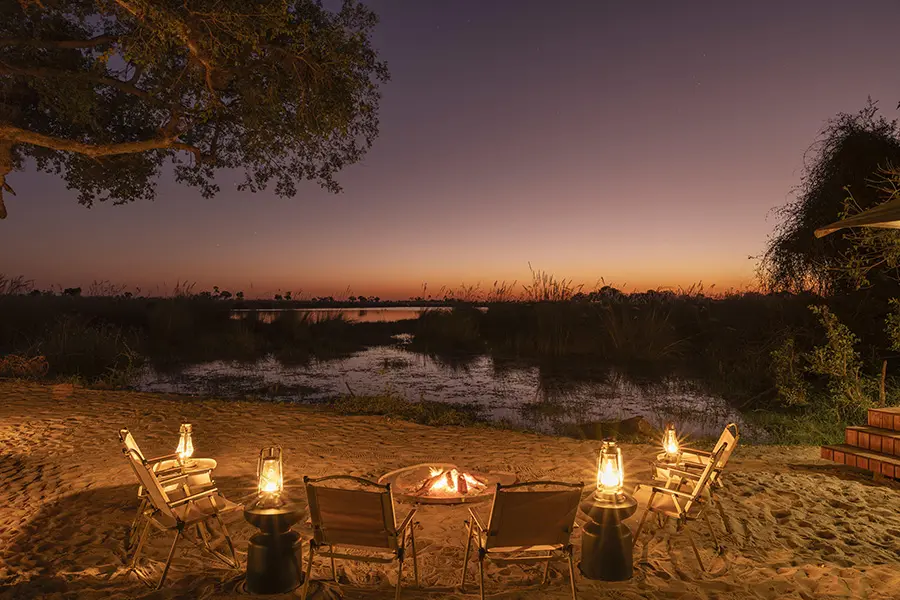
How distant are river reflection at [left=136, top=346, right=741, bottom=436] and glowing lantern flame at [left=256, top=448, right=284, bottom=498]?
6802 millimetres

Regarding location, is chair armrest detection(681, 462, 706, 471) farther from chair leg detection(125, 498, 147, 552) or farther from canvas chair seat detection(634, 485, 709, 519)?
chair leg detection(125, 498, 147, 552)

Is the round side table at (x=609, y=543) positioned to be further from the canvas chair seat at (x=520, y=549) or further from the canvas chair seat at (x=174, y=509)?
the canvas chair seat at (x=174, y=509)

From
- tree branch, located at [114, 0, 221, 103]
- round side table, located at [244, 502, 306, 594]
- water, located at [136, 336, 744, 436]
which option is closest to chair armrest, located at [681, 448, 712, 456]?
round side table, located at [244, 502, 306, 594]

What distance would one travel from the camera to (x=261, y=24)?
6.75 metres

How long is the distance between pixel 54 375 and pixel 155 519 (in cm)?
1111

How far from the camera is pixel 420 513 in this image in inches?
188

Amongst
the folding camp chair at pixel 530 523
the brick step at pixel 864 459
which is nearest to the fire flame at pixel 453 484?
the folding camp chair at pixel 530 523

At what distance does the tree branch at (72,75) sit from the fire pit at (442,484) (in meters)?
6.81

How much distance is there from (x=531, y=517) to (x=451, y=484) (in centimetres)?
109

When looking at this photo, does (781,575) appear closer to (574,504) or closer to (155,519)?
(574,504)

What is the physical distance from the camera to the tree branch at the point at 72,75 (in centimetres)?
775

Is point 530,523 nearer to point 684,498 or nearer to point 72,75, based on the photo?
point 684,498

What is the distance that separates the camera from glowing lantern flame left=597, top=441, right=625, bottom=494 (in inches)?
134

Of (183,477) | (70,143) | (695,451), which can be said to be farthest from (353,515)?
(70,143)
